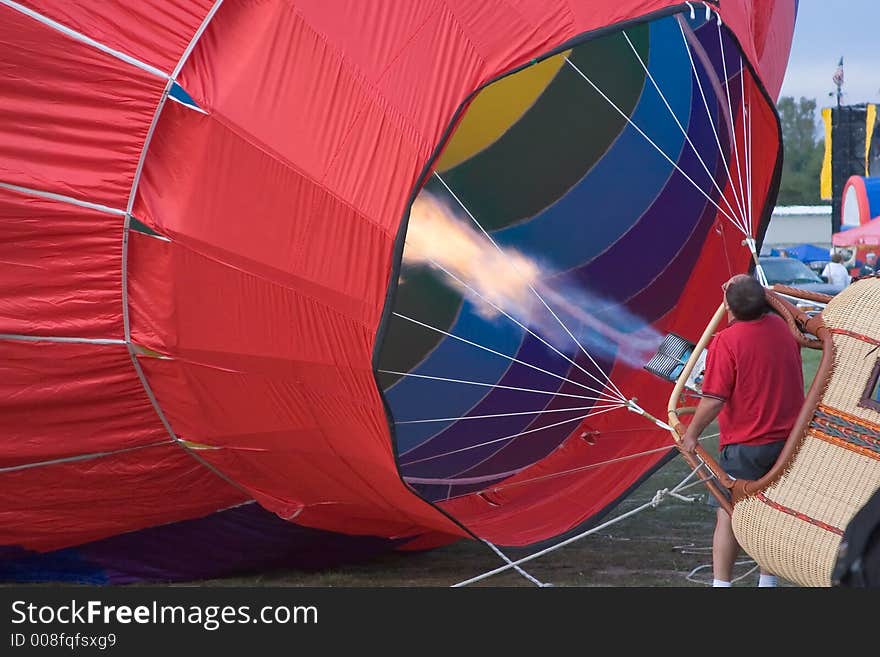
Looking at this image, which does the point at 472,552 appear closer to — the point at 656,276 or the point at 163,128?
the point at 656,276

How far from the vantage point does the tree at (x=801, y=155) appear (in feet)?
176

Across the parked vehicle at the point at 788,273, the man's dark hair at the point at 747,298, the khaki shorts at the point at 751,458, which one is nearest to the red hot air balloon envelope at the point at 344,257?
the khaki shorts at the point at 751,458

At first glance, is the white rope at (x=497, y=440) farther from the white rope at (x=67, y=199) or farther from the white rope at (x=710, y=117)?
the white rope at (x=67, y=199)

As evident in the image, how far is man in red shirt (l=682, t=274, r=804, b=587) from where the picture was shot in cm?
387

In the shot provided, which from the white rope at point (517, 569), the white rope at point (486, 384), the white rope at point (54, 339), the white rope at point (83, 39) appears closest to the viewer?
the white rope at point (83, 39)

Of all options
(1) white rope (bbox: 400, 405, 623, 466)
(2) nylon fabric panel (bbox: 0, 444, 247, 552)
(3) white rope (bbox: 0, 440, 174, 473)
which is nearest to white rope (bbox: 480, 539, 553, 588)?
(1) white rope (bbox: 400, 405, 623, 466)

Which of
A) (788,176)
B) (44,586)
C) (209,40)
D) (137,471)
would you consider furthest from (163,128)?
(788,176)

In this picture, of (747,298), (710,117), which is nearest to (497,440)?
(710,117)

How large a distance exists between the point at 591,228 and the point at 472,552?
1610mm

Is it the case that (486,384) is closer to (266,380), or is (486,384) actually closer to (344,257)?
(266,380)

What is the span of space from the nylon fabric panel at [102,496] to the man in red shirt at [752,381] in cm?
192

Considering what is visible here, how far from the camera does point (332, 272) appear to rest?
3.74m

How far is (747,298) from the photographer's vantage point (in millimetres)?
3859

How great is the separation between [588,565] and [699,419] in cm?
119
